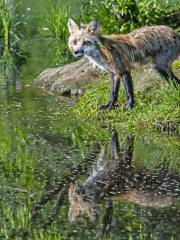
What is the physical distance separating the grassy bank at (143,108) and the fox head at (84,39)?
3.11 feet

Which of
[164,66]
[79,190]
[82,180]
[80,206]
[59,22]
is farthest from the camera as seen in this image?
[59,22]

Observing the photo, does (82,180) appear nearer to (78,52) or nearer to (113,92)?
(78,52)

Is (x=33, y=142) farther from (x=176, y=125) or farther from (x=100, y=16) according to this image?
(x=100, y=16)

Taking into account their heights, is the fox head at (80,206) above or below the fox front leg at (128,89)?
below

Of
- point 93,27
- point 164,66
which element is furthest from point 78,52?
point 164,66

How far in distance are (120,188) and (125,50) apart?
396 cm

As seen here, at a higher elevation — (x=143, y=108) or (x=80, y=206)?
(x=143, y=108)

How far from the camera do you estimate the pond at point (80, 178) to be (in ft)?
25.4

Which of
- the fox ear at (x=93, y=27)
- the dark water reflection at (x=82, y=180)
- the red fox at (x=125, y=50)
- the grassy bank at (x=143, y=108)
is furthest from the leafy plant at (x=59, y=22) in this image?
the fox ear at (x=93, y=27)

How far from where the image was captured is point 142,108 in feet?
40.8

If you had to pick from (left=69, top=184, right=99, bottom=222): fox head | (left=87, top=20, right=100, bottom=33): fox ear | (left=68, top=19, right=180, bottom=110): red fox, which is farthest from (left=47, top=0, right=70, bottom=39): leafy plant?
(left=69, top=184, right=99, bottom=222): fox head

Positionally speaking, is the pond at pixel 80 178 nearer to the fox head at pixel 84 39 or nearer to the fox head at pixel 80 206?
the fox head at pixel 80 206

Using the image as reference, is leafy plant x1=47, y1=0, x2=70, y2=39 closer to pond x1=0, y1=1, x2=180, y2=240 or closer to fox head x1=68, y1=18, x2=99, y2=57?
pond x1=0, y1=1, x2=180, y2=240

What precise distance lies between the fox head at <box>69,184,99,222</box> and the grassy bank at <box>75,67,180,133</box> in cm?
307
